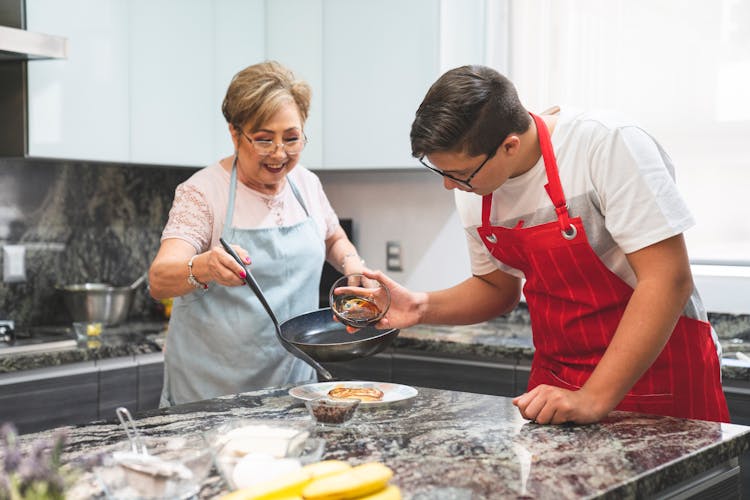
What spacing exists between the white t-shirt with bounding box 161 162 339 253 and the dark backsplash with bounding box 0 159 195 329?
4.58 feet

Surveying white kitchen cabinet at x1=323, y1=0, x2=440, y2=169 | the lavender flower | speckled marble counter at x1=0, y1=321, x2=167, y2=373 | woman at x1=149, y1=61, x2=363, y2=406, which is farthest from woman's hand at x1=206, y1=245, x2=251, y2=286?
white kitchen cabinet at x1=323, y1=0, x2=440, y2=169

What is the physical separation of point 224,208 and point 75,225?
1.53 meters

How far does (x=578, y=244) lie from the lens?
181 centimetres

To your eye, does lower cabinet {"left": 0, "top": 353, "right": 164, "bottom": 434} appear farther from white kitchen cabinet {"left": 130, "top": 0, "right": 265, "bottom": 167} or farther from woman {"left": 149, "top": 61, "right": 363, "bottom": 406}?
white kitchen cabinet {"left": 130, "top": 0, "right": 265, "bottom": 167}

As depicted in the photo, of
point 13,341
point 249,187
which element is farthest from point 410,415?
point 13,341

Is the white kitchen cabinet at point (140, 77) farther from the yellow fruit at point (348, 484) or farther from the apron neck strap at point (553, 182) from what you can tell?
the yellow fruit at point (348, 484)

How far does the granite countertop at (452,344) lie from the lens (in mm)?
2773

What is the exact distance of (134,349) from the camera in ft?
10.1

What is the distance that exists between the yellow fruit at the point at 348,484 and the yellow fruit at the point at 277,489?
11 millimetres

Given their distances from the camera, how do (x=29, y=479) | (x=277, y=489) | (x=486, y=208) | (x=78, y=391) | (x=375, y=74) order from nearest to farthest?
(x=29, y=479), (x=277, y=489), (x=486, y=208), (x=78, y=391), (x=375, y=74)

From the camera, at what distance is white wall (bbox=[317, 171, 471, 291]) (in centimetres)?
377

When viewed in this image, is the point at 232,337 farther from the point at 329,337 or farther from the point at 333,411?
the point at 333,411

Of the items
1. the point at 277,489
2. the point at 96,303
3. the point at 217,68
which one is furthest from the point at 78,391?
the point at 277,489

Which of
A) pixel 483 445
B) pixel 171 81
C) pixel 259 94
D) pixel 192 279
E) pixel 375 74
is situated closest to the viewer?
pixel 483 445
